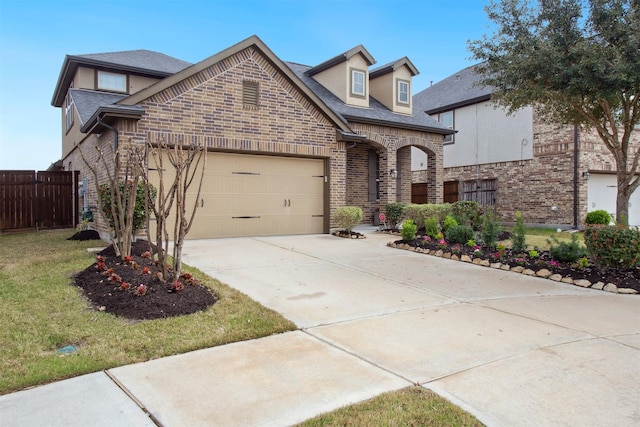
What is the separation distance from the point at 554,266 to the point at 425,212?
551cm

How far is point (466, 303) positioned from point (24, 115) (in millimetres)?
17637

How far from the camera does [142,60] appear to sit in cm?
1656

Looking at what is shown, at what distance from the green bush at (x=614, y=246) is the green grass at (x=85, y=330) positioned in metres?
5.69

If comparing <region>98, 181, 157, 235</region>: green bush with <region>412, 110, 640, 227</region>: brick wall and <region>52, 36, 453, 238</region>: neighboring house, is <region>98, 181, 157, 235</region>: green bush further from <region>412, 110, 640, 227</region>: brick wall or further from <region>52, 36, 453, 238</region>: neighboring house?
<region>412, 110, 640, 227</region>: brick wall

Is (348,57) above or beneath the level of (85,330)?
above

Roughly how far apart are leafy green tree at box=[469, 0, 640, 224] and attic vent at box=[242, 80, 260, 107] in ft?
18.7

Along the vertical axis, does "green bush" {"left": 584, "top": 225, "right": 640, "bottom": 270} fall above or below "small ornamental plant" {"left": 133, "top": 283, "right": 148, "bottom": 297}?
above

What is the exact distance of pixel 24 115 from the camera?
1605 centimetres

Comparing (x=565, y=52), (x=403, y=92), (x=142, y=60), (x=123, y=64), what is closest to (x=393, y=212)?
(x=403, y=92)

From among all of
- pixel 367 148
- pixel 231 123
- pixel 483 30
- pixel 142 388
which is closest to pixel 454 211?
pixel 367 148

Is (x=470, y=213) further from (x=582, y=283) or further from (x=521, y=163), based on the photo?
(x=521, y=163)

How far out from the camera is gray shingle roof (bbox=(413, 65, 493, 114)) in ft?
64.4

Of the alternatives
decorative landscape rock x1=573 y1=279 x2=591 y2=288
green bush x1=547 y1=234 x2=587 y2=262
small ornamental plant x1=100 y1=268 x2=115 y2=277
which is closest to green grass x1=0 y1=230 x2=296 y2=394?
small ornamental plant x1=100 y1=268 x2=115 y2=277

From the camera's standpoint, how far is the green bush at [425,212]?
42.4 ft
